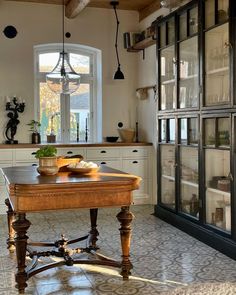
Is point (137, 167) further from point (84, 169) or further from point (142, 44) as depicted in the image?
point (84, 169)

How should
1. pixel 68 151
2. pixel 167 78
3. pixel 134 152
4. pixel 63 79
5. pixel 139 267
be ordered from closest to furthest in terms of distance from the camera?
1. pixel 139 267
2. pixel 63 79
3. pixel 167 78
4. pixel 68 151
5. pixel 134 152

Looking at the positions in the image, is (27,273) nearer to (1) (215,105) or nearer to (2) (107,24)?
(1) (215,105)

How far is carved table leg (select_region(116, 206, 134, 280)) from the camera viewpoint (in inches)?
122

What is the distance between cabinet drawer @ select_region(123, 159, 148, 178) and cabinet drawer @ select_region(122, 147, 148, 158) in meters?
0.08

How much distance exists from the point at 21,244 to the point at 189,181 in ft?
7.50

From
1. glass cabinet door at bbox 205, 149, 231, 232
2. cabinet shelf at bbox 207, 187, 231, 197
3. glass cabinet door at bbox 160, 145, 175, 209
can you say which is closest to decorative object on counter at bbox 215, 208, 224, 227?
glass cabinet door at bbox 205, 149, 231, 232

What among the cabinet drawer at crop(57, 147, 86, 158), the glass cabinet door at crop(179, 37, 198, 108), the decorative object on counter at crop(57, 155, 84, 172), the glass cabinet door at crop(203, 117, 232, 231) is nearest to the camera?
the decorative object on counter at crop(57, 155, 84, 172)

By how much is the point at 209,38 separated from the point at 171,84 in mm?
1025

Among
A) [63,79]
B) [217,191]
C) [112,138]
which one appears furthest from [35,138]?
[217,191]

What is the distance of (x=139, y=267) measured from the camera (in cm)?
346

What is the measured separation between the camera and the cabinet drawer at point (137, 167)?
614 cm

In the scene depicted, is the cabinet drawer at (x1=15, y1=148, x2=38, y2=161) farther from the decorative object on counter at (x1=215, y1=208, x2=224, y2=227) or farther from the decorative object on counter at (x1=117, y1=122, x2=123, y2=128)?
the decorative object on counter at (x1=215, y1=208, x2=224, y2=227)

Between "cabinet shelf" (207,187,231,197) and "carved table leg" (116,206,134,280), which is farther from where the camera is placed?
"cabinet shelf" (207,187,231,197)

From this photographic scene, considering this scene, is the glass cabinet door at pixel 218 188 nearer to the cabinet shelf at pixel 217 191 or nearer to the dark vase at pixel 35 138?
the cabinet shelf at pixel 217 191
